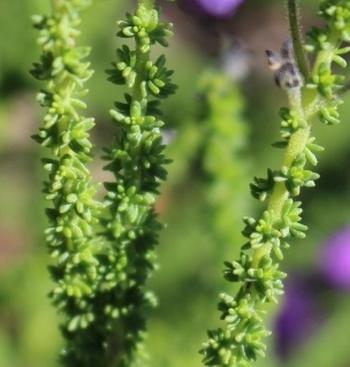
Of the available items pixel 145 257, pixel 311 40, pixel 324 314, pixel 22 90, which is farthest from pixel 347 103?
pixel 311 40

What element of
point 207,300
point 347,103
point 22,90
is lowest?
point 207,300

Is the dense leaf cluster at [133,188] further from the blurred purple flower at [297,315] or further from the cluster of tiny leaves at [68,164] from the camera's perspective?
the blurred purple flower at [297,315]

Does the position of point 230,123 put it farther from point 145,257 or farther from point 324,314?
point 324,314

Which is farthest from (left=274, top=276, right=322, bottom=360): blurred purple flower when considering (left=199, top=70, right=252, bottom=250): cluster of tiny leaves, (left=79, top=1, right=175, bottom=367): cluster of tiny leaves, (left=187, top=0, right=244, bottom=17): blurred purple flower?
(left=79, top=1, right=175, bottom=367): cluster of tiny leaves

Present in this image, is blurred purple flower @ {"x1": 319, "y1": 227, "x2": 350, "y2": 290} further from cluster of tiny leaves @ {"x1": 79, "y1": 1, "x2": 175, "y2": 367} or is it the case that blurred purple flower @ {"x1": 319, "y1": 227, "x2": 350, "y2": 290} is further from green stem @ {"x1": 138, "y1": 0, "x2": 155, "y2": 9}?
green stem @ {"x1": 138, "y1": 0, "x2": 155, "y2": 9}

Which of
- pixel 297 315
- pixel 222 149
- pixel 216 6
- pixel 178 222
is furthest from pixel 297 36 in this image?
pixel 297 315

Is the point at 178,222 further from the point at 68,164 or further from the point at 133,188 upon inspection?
the point at 68,164
